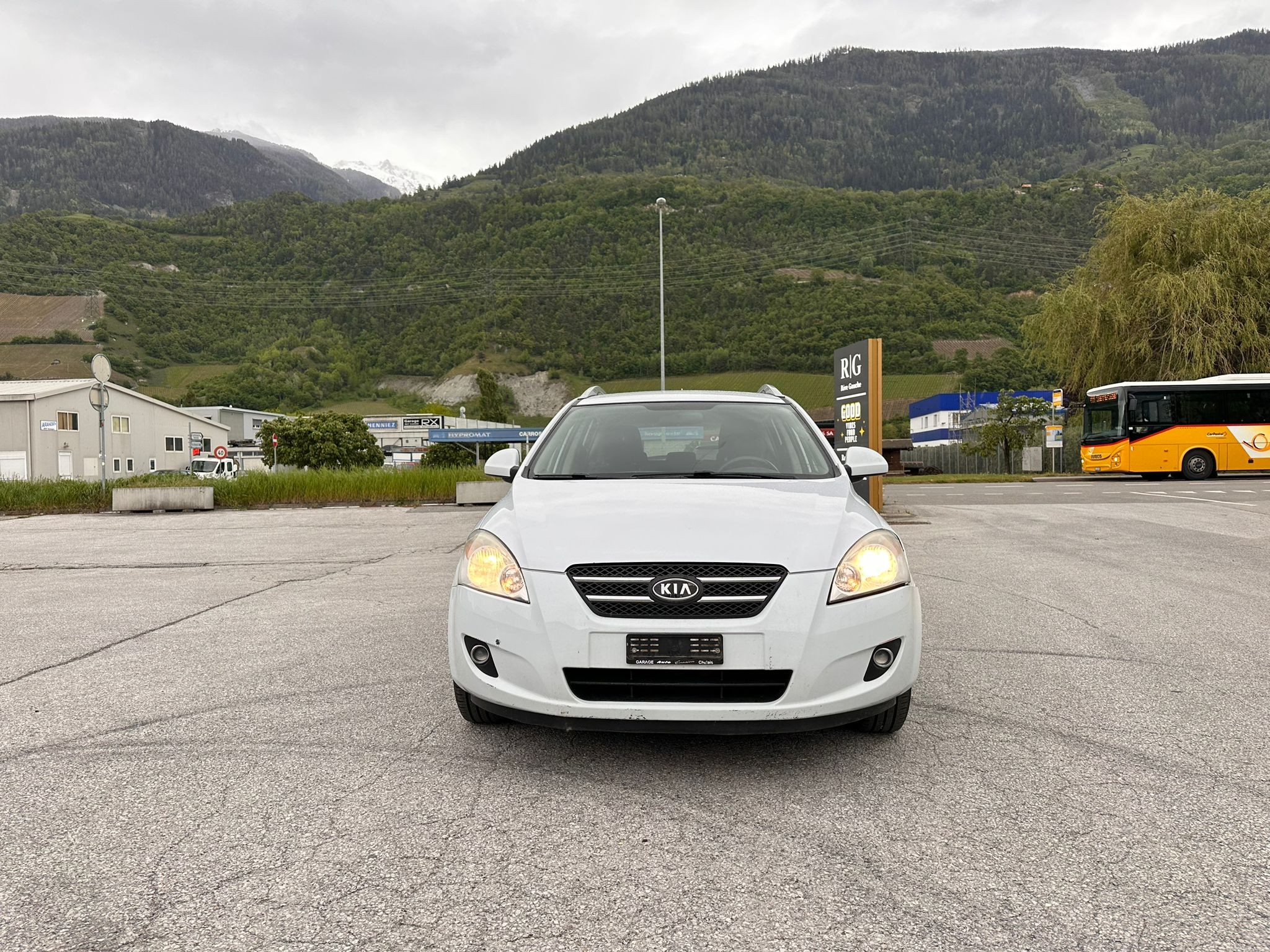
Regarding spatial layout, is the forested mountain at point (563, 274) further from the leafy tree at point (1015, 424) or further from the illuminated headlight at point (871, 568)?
the illuminated headlight at point (871, 568)

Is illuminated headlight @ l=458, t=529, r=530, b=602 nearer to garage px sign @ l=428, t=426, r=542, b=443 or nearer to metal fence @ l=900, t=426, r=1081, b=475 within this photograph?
metal fence @ l=900, t=426, r=1081, b=475

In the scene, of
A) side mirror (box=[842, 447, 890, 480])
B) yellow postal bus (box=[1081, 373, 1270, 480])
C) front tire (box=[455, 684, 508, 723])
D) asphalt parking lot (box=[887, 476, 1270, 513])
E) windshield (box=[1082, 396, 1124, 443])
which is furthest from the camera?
windshield (box=[1082, 396, 1124, 443])

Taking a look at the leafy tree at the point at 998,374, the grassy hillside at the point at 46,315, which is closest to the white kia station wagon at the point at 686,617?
the leafy tree at the point at 998,374

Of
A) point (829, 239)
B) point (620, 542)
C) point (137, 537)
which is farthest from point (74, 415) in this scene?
point (829, 239)

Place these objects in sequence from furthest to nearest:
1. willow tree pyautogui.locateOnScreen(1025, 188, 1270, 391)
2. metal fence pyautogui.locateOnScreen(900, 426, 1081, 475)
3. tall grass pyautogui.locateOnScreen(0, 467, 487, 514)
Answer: metal fence pyautogui.locateOnScreen(900, 426, 1081, 475)
willow tree pyautogui.locateOnScreen(1025, 188, 1270, 391)
tall grass pyautogui.locateOnScreen(0, 467, 487, 514)

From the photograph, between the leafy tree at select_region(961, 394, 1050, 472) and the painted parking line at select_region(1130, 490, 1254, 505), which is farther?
the leafy tree at select_region(961, 394, 1050, 472)

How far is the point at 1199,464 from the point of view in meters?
27.4

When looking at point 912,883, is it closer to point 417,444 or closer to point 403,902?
point 403,902

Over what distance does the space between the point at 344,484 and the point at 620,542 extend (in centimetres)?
1973

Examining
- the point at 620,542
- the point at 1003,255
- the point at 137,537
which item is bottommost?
the point at 137,537

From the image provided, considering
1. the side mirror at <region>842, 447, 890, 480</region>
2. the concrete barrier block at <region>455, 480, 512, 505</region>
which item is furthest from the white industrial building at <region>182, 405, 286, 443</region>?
the side mirror at <region>842, 447, 890, 480</region>

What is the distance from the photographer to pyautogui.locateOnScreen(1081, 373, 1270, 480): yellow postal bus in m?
27.2

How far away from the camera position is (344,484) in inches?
861

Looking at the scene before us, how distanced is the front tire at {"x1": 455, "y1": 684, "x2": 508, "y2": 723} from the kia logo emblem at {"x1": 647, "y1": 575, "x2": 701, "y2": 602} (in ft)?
3.32
